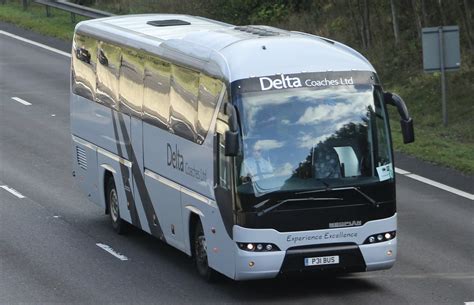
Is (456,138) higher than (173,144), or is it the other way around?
(173,144)

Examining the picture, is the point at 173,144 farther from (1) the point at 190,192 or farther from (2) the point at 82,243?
(2) the point at 82,243

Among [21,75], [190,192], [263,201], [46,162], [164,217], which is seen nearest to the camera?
[263,201]

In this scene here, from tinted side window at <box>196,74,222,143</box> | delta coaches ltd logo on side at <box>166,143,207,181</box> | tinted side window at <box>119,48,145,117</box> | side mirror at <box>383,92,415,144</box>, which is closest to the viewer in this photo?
side mirror at <box>383,92,415,144</box>

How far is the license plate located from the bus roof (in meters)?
2.24

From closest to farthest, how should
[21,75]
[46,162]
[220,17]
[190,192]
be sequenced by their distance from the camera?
[190,192]
[46,162]
[21,75]
[220,17]

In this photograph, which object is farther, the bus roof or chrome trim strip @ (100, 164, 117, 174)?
chrome trim strip @ (100, 164, 117, 174)

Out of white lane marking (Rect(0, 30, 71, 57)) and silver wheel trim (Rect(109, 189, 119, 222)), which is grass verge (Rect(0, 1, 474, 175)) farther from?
white lane marking (Rect(0, 30, 71, 57))

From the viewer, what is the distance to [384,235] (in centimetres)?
1630

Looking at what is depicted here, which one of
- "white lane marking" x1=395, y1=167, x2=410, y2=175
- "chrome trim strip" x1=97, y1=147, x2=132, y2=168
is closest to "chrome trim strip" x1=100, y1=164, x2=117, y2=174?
"chrome trim strip" x1=97, y1=147, x2=132, y2=168

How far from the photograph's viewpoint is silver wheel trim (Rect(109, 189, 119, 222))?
21.0 m

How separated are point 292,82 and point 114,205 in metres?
5.84

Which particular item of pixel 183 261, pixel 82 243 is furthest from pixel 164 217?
pixel 82 243

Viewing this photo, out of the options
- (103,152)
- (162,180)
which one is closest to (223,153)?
(162,180)

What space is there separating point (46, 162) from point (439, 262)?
1119 centimetres
